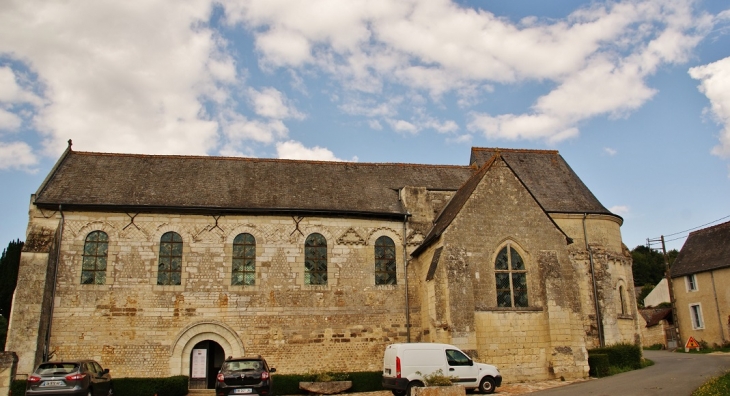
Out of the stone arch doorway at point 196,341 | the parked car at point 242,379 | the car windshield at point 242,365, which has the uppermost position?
the stone arch doorway at point 196,341

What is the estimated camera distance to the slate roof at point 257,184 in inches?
827

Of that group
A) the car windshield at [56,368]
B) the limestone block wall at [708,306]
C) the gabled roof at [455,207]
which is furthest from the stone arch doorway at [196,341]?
the limestone block wall at [708,306]

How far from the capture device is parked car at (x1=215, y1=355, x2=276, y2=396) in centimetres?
1397

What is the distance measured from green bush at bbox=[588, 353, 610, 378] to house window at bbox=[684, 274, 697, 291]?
21621 millimetres

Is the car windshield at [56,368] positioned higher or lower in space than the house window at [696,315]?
lower

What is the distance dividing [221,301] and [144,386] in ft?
12.9

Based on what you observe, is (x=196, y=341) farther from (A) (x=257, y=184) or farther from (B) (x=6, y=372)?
(A) (x=257, y=184)

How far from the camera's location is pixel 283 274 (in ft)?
68.8

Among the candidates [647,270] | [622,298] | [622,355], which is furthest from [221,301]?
[647,270]

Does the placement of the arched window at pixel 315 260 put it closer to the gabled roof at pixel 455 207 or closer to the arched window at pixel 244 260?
the arched window at pixel 244 260

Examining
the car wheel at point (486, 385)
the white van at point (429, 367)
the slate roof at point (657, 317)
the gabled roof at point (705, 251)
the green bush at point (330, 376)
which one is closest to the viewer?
the white van at point (429, 367)

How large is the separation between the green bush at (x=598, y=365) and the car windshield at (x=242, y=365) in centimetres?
1214

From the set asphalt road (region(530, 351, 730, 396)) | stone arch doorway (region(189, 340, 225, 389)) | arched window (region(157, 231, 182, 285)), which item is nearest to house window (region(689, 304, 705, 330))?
asphalt road (region(530, 351, 730, 396))

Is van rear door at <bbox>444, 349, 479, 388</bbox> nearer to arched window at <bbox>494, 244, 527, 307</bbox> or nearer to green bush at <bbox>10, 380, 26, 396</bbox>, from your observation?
arched window at <bbox>494, 244, 527, 307</bbox>
